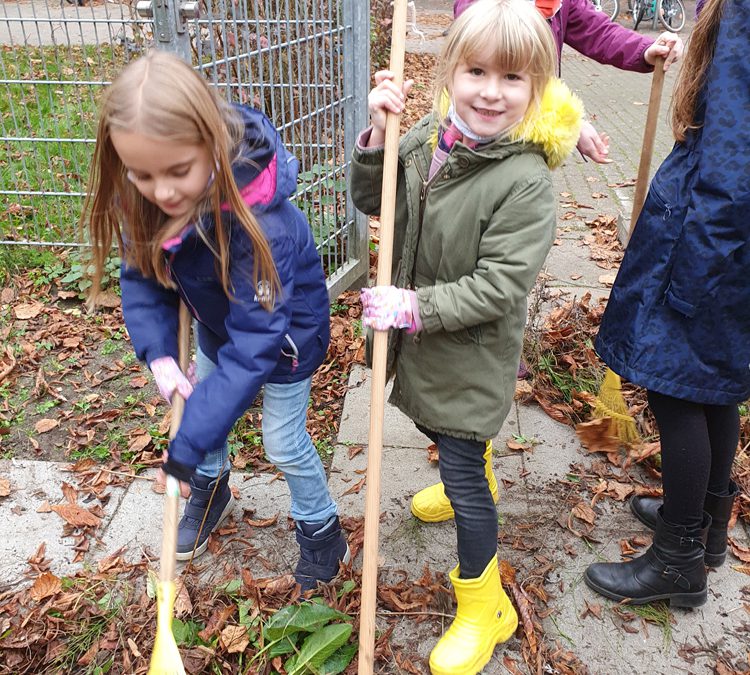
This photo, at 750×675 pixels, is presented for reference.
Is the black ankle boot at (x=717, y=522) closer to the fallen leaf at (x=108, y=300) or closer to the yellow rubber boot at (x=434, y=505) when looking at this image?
the yellow rubber boot at (x=434, y=505)

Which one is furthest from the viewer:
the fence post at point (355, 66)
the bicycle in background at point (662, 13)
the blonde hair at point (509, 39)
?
the bicycle in background at point (662, 13)

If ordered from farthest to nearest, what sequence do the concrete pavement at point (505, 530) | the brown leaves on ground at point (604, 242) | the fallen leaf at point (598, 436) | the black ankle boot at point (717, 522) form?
the brown leaves on ground at point (604, 242) → the fallen leaf at point (598, 436) → the black ankle boot at point (717, 522) → the concrete pavement at point (505, 530)

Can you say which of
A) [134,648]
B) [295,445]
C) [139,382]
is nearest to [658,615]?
[295,445]

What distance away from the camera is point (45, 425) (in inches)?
135

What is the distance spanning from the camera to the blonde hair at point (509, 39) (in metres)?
1.87

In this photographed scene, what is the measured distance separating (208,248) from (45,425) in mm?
1947

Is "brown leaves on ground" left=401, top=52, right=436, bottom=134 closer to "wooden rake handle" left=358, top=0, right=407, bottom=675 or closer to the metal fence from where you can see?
the metal fence

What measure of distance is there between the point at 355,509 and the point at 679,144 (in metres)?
1.79

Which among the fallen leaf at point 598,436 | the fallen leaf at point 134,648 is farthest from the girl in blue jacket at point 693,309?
the fallen leaf at point 134,648

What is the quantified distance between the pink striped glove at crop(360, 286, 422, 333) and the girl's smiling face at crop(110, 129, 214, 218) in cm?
52

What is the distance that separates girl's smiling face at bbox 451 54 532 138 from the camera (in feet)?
6.33

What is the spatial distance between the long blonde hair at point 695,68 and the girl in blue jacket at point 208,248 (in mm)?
1133

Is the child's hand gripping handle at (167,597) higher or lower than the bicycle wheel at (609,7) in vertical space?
higher

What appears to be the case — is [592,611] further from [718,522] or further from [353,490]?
[353,490]
